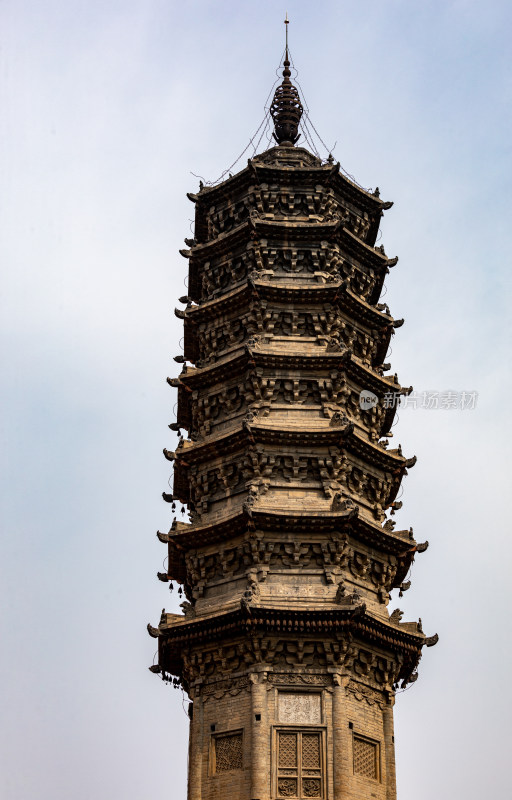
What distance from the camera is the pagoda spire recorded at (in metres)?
40.0

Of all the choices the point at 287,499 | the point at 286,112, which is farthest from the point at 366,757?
the point at 286,112

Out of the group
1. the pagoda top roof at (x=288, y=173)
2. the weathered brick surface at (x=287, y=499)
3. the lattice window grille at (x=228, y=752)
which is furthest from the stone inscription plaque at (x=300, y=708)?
the pagoda top roof at (x=288, y=173)

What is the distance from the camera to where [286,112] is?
133ft

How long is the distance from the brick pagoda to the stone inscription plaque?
4 cm

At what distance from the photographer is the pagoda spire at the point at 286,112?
131 ft

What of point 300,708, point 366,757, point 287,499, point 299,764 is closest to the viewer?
point 299,764

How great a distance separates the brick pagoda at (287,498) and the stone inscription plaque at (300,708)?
0.04m

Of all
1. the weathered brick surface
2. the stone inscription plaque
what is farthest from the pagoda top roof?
the stone inscription plaque

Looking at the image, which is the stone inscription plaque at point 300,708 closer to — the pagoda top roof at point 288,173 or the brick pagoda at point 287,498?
the brick pagoda at point 287,498

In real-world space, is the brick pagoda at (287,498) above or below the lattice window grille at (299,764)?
above

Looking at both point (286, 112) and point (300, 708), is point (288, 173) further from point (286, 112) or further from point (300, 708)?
point (300, 708)

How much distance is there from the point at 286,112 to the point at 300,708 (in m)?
22.7

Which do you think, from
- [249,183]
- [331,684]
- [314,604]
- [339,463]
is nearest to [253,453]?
[339,463]

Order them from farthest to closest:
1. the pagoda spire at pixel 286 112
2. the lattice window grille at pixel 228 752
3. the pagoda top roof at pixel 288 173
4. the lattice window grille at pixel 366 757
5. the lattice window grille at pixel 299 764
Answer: the pagoda spire at pixel 286 112, the pagoda top roof at pixel 288 173, the lattice window grille at pixel 366 757, the lattice window grille at pixel 228 752, the lattice window grille at pixel 299 764
